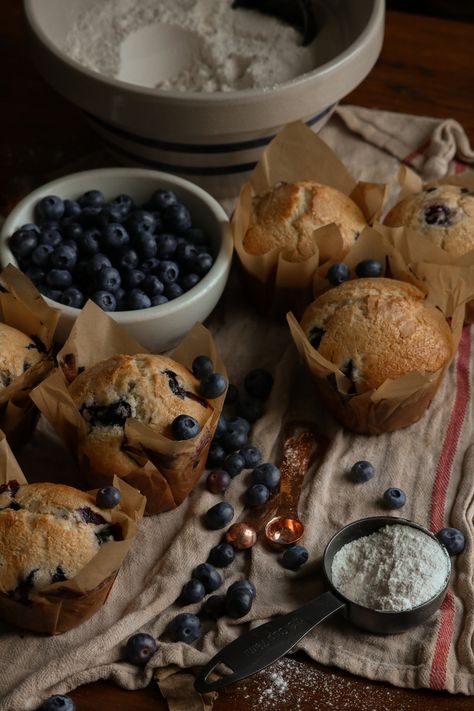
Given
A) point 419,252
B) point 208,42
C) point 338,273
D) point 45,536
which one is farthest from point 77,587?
point 208,42

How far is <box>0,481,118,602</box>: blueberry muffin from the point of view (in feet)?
4.62

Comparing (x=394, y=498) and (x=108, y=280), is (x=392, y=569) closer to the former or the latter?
(x=394, y=498)

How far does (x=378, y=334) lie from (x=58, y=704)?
764 mm

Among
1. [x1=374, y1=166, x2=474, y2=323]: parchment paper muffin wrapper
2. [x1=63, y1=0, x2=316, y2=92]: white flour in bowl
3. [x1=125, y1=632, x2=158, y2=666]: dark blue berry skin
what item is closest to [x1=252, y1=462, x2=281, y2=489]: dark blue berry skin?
[x1=125, y1=632, x2=158, y2=666]: dark blue berry skin

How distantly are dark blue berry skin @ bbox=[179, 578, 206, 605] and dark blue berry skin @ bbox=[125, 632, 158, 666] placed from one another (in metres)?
0.09

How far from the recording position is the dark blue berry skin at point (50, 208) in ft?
6.33

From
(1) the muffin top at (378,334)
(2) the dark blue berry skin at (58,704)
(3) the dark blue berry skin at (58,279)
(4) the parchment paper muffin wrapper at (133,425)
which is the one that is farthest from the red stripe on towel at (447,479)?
(3) the dark blue berry skin at (58,279)

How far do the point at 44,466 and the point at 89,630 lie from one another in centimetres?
32

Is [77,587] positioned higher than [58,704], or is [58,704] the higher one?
[77,587]

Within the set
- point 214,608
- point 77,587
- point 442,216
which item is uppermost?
point 442,216

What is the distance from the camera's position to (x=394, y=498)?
1.66 metres

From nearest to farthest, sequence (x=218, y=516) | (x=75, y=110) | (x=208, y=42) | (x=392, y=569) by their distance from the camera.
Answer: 1. (x=392, y=569)
2. (x=218, y=516)
3. (x=208, y=42)
4. (x=75, y=110)

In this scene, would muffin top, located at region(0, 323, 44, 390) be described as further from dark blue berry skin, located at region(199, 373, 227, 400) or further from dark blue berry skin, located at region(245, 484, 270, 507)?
dark blue berry skin, located at region(245, 484, 270, 507)

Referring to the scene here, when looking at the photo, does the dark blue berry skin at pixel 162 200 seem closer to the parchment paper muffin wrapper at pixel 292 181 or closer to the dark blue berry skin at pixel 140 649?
the parchment paper muffin wrapper at pixel 292 181
